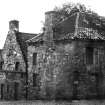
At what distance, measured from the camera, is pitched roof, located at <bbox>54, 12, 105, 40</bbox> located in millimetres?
37625

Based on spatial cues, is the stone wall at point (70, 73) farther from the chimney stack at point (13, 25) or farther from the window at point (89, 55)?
the chimney stack at point (13, 25)

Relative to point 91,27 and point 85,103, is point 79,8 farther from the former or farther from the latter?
point 85,103

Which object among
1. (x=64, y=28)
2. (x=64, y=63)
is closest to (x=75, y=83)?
(x=64, y=63)

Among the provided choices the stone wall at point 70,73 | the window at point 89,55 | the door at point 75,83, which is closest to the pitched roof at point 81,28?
the stone wall at point 70,73

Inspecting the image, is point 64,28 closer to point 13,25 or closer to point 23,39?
point 23,39

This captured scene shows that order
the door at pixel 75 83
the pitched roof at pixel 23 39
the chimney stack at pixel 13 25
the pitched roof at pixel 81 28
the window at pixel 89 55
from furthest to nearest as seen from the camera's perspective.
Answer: the chimney stack at pixel 13 25 < the pitched roof at pixel 23 39 < the window at pixel 89 55 < the pitched roof at pixel 81 28 < the door at pixel 75 83

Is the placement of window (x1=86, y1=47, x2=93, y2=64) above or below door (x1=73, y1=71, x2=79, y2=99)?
above

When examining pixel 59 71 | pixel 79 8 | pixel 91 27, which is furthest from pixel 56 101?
pixel 79 8

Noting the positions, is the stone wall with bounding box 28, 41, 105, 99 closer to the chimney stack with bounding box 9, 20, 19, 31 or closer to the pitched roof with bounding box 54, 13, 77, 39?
the pitched roof with bounding box 54, 13, 77, 39

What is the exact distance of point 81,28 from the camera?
126ft

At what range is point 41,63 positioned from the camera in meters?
40.7

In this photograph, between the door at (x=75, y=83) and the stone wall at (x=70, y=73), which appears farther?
the stone wall at (x=70, y=73)

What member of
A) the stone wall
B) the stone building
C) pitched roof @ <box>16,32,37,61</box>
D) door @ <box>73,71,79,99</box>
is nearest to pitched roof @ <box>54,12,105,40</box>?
the stone building

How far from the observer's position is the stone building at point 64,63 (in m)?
37.1
